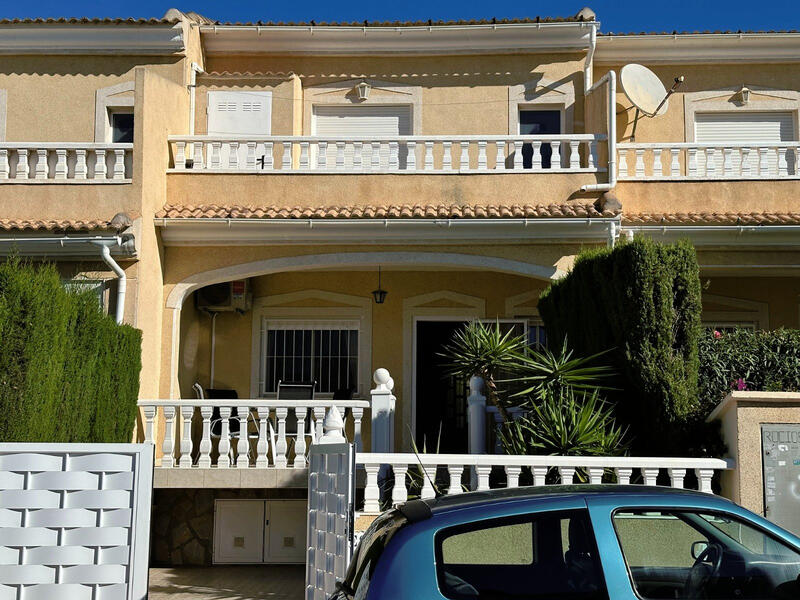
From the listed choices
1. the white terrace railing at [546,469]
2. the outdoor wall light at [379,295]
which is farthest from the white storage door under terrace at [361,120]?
the white terrace railing at [546,469]

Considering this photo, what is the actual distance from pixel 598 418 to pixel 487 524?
550 cm

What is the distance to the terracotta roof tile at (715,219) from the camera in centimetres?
1329

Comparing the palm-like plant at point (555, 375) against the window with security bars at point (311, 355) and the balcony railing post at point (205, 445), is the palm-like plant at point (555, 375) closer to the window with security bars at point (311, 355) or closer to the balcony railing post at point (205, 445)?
the balcony railing post at point (205, 445)

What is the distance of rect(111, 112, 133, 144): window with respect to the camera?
51.9ft

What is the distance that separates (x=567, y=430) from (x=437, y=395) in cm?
600

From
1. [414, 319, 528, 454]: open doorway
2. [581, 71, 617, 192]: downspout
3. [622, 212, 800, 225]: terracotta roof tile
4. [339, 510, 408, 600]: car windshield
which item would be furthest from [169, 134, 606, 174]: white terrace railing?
[339, 510, 408, 600]: car windshield

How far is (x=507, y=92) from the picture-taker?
632 inches

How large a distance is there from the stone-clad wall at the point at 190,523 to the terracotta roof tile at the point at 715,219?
6.34m

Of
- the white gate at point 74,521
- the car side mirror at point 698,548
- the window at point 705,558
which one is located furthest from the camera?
the white gate at point 74,521

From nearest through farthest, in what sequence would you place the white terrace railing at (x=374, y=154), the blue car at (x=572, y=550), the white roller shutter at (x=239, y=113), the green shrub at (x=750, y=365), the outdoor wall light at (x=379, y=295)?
the blue car at (x=572, y=550) → the green shrub at (x=750, y=365) → the white terrace railing at (x=374, y=154) → the outdoor wall light at (x=379, y=295) → the white roller shutter at (x=239, y=113)

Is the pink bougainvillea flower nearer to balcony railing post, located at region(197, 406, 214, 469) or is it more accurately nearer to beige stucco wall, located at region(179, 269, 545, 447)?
beige stucco wall, located at region(179, 269, 545, 447)

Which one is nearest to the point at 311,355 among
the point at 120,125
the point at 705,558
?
the point at 120,125

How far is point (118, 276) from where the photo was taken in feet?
40.4

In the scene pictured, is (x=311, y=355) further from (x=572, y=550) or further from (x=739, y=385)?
(x=572, y=550)
